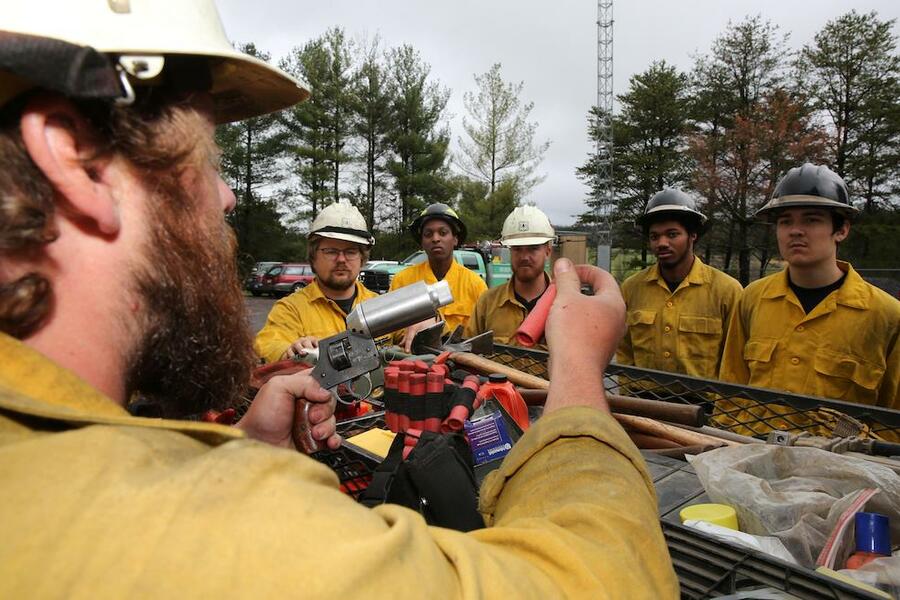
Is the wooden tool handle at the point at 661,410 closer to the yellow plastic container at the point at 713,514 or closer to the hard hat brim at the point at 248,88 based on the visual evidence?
the yellow plastic container at the point at 713,514

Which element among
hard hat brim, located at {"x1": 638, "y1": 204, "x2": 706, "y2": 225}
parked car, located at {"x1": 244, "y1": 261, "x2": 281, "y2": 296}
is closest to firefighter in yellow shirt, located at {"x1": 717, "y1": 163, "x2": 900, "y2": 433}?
hard hat brim, located at {"x1": 638, "y1": 204, "x2": 706, "y2": 225}

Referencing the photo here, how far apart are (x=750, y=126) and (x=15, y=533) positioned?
29873 millimetres

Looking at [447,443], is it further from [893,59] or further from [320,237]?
[893,59]

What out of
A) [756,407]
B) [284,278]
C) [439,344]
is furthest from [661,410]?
[284,278]

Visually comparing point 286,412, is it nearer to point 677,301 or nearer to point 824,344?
point 824,344

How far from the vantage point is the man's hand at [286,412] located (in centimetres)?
159

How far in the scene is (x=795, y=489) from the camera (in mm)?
1316

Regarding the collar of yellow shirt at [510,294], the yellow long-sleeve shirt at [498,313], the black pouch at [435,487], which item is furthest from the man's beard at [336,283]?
the black pouch at [435,487]

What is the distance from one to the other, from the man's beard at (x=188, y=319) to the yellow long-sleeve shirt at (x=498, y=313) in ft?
11.8

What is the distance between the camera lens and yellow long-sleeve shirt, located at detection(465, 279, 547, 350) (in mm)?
4672

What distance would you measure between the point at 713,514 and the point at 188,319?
122 cm

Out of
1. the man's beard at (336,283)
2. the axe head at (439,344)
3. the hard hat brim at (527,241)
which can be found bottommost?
the axe head at (439,344)

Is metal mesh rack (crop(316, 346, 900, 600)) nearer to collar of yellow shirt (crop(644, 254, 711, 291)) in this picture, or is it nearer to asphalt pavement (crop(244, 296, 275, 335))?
collar of yellow shirt (crop(644, 254, 711, 291))

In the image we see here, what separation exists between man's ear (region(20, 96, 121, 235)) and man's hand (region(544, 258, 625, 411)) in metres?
0.79
